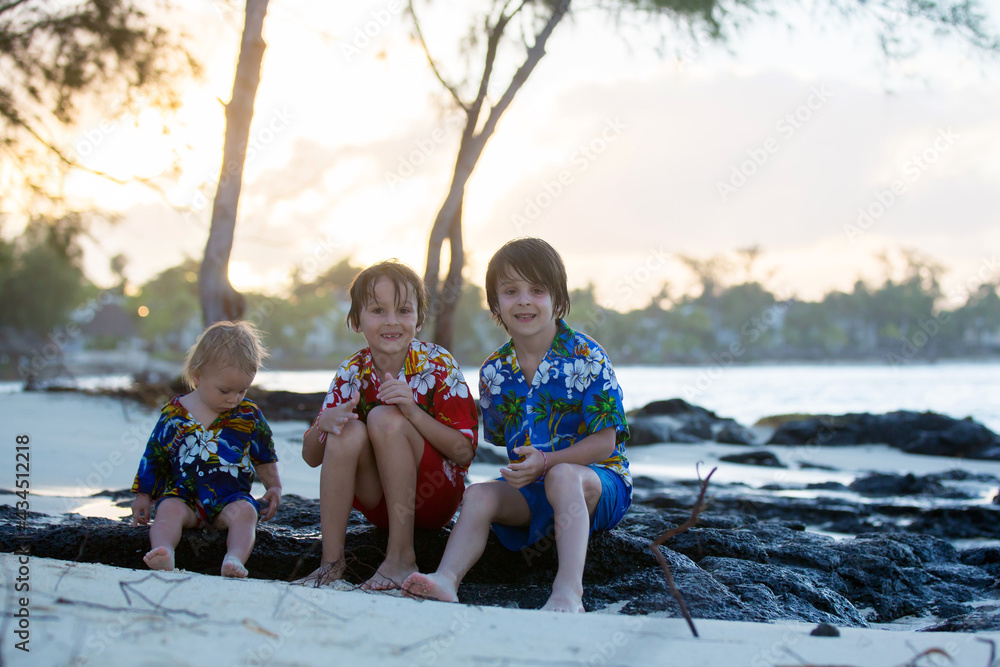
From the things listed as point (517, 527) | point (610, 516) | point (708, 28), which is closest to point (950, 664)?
point (610, 516)

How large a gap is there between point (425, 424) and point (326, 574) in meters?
0.53

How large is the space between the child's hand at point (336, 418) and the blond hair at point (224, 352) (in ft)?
1.26

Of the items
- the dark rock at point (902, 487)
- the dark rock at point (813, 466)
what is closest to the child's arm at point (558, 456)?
the dark rock at point (902, 487)

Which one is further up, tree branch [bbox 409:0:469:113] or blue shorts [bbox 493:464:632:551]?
tree branch [bbox 409:0:469:113]

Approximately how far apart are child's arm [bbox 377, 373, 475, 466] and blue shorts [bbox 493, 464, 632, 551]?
0.77 feet

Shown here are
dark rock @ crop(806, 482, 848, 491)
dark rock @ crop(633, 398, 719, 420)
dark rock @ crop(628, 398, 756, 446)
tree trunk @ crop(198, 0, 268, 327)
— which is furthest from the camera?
dark rock @ crop(633, 398, 719, 420)

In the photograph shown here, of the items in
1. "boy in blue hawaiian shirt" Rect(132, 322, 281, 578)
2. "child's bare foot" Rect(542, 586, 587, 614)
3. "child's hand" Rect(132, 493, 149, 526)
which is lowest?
"child's bare foot" Rect(542, 586, 587, 614)

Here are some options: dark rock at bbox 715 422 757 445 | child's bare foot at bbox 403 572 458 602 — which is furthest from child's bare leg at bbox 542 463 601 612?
dark rock at bbox 715 422 757 445

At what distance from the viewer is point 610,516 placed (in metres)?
2.48

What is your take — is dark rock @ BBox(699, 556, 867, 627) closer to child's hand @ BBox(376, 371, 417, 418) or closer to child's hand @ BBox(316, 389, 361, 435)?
child's hand @ BBox(376, 371, 417, 418)

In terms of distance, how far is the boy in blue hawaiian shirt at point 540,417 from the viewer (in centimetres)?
229

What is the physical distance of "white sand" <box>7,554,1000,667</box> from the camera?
1494mm

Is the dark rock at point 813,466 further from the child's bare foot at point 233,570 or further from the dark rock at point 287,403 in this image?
the child's bare foot at point 233,570

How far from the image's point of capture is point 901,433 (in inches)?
368
